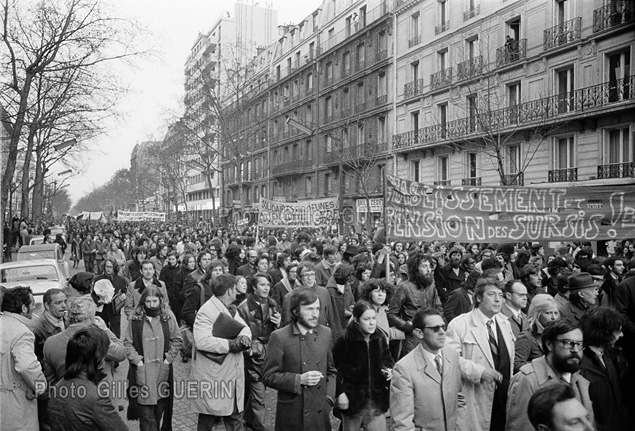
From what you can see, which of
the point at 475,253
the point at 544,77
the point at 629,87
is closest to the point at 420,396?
the point at 475,253

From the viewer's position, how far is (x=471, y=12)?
97.8 feet

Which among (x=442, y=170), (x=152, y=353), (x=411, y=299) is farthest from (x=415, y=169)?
(x=152, y=353)

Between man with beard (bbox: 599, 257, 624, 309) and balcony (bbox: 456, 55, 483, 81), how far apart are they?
2221 centimetres

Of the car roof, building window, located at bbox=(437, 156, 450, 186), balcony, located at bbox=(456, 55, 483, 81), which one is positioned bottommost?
the car roof

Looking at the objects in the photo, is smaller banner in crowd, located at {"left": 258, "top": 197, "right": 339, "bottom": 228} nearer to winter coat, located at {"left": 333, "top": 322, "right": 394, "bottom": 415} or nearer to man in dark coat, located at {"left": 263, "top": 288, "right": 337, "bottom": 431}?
winter coat, located at {"left": 333, "top": 322, "right": 394, "bottom": 415}

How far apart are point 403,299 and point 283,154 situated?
1932 inches

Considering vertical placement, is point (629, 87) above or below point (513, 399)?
above

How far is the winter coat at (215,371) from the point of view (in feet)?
17.1

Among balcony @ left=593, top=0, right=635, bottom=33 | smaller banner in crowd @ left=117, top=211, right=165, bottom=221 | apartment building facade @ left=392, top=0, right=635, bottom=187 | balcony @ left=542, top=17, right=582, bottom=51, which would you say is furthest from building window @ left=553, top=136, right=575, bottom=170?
smaller banner in crowd @ left=117, top=211, right=165, bottom=221

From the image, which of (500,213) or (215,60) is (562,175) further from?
(215,60)

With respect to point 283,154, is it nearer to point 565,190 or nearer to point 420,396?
point 565,190

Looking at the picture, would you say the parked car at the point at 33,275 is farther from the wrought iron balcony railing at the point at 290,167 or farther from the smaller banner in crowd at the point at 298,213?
the wrought iron balcony railing at the point at 290,167

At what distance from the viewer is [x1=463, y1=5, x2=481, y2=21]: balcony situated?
29438 millimetres

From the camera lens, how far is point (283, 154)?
55219mm
